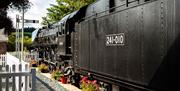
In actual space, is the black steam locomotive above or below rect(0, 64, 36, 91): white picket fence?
above

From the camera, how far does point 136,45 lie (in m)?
7.02

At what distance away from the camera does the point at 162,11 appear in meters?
5.81

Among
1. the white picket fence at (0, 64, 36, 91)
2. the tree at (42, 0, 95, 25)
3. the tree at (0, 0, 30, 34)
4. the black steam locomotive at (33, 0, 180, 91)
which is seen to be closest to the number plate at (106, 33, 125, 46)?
the black steam locomotive at (33, 0, 180, 91)

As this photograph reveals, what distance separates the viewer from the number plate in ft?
25.8

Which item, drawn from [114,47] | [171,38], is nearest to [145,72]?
[171,38]

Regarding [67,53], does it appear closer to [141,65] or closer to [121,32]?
[121,32]

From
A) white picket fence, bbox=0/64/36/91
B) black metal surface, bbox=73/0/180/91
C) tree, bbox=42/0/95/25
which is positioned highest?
tree, bbox=42/0/95/25

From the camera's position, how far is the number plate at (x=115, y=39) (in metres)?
7.86

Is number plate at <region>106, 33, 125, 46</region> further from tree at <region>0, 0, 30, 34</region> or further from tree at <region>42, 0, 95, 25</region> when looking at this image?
tree at <region>42, 0, 95, 25</region>

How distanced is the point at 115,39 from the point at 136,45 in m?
1.30

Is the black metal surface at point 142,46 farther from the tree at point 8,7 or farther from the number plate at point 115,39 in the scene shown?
the tree at point 8,7

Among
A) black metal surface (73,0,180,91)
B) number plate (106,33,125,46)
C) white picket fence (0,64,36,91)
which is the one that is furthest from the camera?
number plate (106,33,125,46)

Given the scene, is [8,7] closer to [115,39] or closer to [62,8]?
[115,39]

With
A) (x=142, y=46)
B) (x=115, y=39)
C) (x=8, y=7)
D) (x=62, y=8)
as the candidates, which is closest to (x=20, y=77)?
(x=115, y=39)
